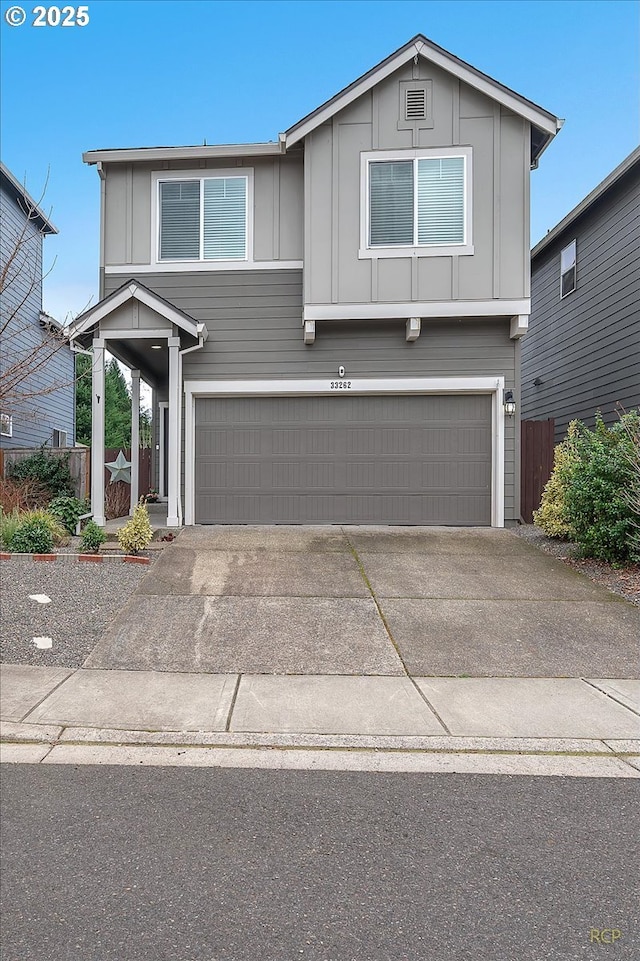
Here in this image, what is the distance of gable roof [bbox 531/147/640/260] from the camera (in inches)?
401

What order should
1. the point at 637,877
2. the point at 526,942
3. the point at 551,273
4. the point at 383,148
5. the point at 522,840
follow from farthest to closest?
1. the point at 551,273
2. the point at 383,148
3. the point at 522,840
4. the point at 637,877
5. the point at 526,942

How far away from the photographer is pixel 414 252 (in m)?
9.35

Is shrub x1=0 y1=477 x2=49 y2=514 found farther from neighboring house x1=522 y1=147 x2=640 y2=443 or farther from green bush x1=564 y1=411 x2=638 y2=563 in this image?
neighboring house x1=522 y1=147 x2=640 y2=443

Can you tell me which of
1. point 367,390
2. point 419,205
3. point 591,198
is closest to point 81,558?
point 367,390

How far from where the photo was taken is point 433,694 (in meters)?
4.19

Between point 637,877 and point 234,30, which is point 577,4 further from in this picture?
point 637,877

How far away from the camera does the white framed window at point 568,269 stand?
12914mm

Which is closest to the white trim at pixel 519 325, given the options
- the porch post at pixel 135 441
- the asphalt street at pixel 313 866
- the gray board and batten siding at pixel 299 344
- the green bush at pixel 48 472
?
the gray board and batten siding at pixel 299 344

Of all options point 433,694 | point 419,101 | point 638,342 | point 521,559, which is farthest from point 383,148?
point 433,694

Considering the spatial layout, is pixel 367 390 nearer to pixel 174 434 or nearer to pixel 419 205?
pixel 419 205

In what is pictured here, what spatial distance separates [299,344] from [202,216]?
3.01 m

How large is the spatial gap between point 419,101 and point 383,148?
1.03 m

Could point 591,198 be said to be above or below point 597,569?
above

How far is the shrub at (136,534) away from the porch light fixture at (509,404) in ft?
20.8
